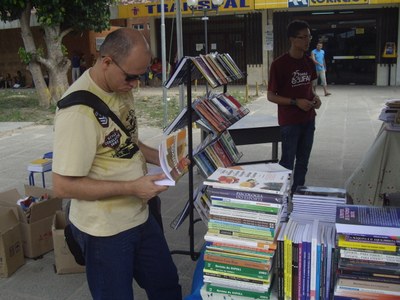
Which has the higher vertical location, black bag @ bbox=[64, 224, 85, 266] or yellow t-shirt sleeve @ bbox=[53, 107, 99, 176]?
yellow t-shirt sleeve @ bbox=[53, 107, 99, 176]

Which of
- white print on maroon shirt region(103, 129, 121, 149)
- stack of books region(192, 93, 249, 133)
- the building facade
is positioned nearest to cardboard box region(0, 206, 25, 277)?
stack of books region(192, 93, 249, 133)

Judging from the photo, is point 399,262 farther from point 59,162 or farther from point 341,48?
point 341,48

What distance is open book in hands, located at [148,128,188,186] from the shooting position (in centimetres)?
194

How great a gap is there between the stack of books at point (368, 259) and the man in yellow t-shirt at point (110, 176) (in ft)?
2.77

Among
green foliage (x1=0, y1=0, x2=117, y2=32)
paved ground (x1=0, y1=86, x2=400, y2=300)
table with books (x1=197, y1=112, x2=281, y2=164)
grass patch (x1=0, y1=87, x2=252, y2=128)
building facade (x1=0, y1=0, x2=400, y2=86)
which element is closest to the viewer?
paved ground (x1=0, y1=86, x2=400, y2=300)

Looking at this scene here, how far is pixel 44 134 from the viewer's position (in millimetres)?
9781

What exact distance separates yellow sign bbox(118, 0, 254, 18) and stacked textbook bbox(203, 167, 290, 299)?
1575cm

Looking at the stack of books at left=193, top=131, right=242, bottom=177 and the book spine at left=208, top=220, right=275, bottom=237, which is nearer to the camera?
the book spine at left=208, top=220, right=275, bottom=237

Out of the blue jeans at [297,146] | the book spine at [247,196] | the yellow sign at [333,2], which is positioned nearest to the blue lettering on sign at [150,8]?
the yellow sign at [333,2]

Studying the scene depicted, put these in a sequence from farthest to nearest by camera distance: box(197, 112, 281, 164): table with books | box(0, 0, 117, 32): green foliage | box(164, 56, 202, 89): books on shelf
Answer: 1. box(0, 0, 117, 32): green foliage
2. box(197, 112, 281, 164): table with books
3. box(164, 56, 202, 89): books on shelf

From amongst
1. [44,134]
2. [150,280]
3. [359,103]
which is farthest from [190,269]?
[359,103]

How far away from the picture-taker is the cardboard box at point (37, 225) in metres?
3.57

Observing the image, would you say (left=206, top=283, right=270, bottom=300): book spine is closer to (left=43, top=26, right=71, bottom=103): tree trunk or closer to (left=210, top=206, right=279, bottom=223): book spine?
(left=210, top=206, right=279, bottom=223): book spine

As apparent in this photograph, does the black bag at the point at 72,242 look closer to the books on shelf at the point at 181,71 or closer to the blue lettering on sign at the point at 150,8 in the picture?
the books on shelf at the point at 181,71
